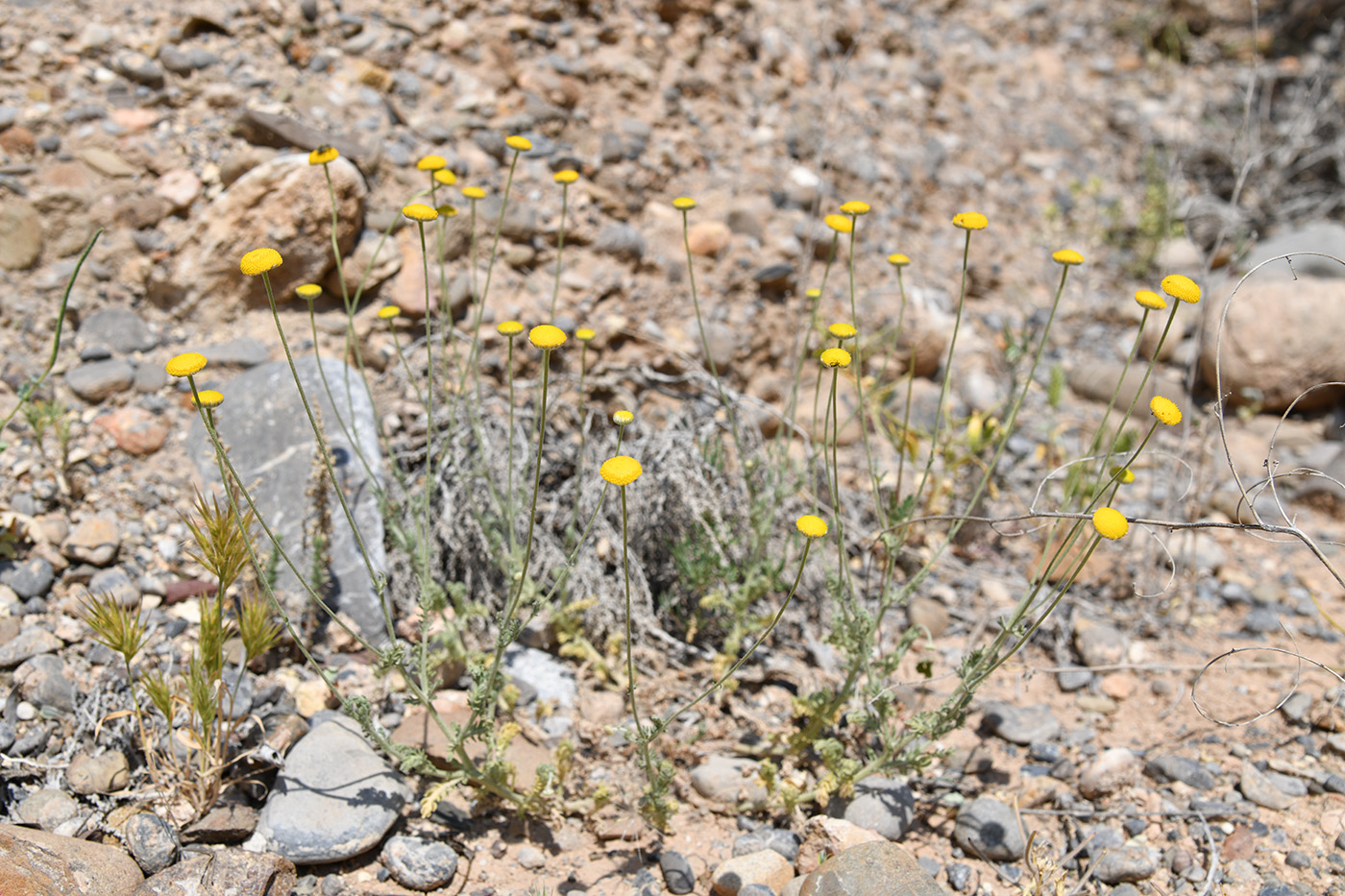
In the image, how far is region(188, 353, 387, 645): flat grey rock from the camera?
3.28 meters

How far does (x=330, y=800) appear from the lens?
2623mm

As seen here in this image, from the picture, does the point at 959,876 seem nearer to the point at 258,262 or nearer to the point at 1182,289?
the point at 1182,289

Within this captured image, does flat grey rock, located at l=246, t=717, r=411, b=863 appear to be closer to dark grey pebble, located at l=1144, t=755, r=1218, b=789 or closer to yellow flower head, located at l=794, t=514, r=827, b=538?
yellow flower head, located at l=794, t=514, r=827, b=538

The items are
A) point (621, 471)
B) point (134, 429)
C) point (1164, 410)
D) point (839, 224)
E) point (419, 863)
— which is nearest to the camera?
point (621, 471)

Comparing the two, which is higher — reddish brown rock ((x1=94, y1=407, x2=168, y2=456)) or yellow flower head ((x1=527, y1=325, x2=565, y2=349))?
yellow flower head ((x1=527, y1=325, x2=565, y2=349))

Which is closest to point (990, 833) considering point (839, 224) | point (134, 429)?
point (839, 224)

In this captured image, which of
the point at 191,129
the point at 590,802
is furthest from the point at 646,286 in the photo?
the point at 590,802

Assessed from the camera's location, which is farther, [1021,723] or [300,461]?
[300,461]

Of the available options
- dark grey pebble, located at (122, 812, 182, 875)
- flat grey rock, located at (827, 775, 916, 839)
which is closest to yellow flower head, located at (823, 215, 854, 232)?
flat grey rock, located at (827, 775, 916, 839)

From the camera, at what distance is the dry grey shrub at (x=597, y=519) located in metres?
3.45

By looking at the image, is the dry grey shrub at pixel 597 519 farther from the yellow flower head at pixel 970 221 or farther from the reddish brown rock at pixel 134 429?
the yellow flower head at pixel 970 221

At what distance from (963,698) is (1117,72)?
6363 mm

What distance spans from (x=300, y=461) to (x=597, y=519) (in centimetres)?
117

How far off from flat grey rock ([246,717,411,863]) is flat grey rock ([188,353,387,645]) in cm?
54
